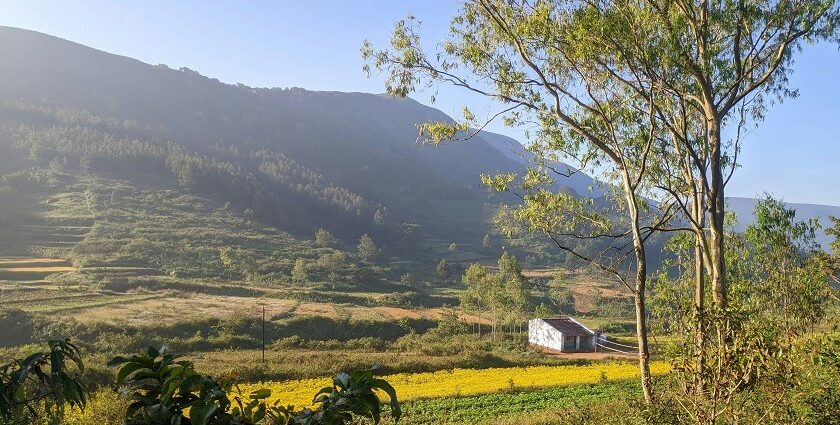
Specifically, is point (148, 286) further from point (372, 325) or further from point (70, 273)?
point (372, 325)

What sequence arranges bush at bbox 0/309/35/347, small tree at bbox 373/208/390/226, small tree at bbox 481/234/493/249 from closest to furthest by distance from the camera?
bush at bbox 0/309/35/347
small tree at bbox 481/234/493/249
small tree at bbox 373/208/390/226

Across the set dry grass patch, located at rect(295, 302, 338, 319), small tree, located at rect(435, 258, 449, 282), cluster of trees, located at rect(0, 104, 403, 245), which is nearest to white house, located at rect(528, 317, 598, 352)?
dry grass patch, located at rect(295, 302, 338, 319)

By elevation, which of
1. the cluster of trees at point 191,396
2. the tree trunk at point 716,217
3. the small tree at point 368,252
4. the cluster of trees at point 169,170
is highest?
the cluster of trees at point 169,170

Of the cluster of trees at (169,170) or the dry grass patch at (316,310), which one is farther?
the cluster of trees at (169,170)

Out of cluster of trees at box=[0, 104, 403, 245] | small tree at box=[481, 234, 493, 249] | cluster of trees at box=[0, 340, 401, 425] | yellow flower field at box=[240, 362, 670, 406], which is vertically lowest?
yellow flower field at box=[240, 362, 670, 406]

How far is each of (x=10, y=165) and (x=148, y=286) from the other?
255ft

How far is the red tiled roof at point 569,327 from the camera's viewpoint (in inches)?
2034

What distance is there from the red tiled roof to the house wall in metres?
0.47

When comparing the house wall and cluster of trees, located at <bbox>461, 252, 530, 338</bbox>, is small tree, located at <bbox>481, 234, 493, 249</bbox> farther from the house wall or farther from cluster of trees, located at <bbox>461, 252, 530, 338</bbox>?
the house wall

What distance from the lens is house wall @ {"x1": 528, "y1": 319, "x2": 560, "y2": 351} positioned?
5125 centimetres

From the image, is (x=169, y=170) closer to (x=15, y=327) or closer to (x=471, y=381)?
(x=15, y=327)

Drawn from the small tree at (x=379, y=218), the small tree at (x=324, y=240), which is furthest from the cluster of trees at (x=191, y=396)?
the small tree at (x=379, y=218)

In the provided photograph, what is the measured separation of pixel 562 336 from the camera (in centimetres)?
5103

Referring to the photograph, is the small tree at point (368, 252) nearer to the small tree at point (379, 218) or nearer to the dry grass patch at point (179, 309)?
the small tree at point (379, 218)
